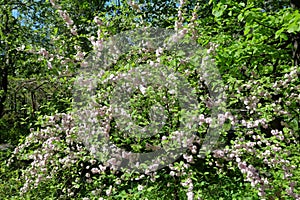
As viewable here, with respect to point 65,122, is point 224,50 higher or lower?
higher

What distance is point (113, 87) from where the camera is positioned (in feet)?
10.3

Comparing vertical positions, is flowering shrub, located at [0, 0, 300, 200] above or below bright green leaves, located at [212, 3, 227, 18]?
below

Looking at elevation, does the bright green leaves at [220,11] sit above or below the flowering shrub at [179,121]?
above

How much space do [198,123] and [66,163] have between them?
1579 mm

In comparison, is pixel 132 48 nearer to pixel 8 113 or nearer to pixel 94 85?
pixel 94 85

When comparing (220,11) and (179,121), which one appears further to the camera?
(220,11)

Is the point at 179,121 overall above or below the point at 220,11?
below

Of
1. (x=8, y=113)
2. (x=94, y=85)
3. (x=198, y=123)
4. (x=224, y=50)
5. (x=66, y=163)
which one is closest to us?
(x=198, y=123)

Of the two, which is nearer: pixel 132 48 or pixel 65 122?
pixel 65 122

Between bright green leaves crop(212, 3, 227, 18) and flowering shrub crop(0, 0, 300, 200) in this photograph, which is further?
bright green leaves crop(212, 3, 227, 18)

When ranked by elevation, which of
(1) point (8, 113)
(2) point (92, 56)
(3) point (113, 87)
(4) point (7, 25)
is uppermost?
(4) point (7, 25)

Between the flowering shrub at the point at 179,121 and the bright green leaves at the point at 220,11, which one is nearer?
the flowering shrub at the point at 179,121

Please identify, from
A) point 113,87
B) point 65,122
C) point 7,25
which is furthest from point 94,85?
point 7,25

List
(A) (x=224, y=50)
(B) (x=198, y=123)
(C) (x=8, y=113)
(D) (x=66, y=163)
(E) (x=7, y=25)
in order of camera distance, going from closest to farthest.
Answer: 1. (B) (x=198, y=123)
2. (D) (x=66, y=163)
3. (A) (x=224, y=50)
4. (E) (x=7, y=25)
5. (C) (x=8, y=113)
